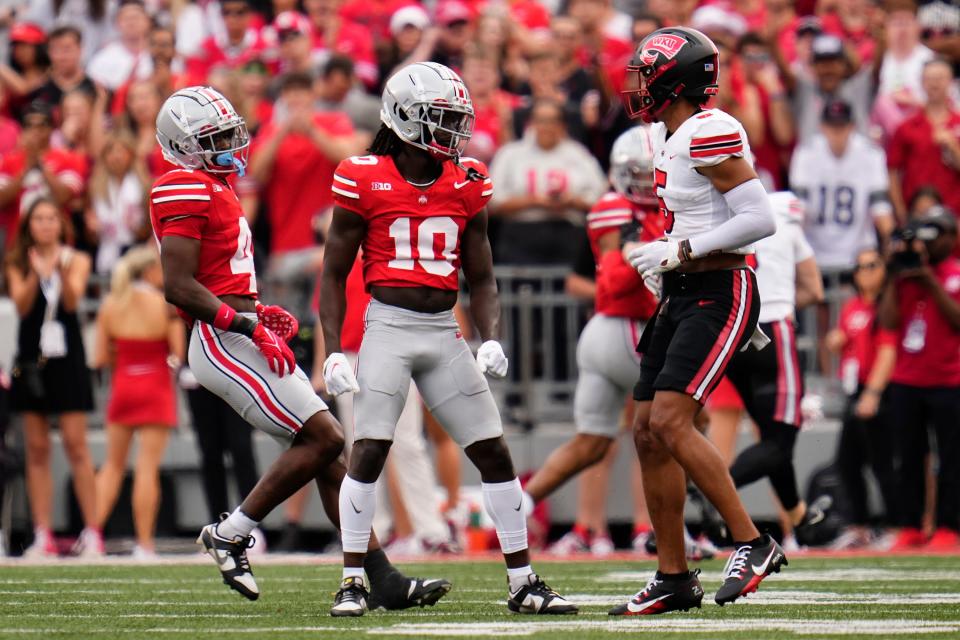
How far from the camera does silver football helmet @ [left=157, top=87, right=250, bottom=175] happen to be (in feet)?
23.3

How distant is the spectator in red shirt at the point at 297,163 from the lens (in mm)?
12484

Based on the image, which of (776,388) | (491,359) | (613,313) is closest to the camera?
(491,359)

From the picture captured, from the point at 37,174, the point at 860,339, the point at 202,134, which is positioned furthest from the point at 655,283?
the point at 37,174

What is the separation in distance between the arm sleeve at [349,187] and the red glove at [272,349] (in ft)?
1.99

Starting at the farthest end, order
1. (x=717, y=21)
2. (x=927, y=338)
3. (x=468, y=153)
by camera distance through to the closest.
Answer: (x=717, y=21) → (x=468, y=153) → (x=927, y=338)

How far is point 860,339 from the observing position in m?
11.7

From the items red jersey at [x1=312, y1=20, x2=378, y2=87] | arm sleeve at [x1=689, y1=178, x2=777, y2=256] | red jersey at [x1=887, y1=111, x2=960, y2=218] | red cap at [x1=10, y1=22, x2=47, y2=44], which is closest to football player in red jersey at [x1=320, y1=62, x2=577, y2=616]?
arm sleeve at [x1=689, y1=178, x2=777, y2=256]

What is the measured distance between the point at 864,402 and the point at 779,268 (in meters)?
2.49

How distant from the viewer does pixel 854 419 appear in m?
11.6

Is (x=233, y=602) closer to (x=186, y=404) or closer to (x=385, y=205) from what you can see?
(x=385, y=205)

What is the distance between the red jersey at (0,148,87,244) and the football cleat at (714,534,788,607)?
7.20 metres

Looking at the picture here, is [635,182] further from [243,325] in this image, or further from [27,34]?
[27,34]

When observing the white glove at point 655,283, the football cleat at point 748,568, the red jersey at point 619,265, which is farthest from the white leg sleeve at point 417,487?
the football cleat at point 748,568

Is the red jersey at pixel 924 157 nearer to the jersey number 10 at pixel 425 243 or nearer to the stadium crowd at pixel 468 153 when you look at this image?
the stadium crowd at pixel 468 153
